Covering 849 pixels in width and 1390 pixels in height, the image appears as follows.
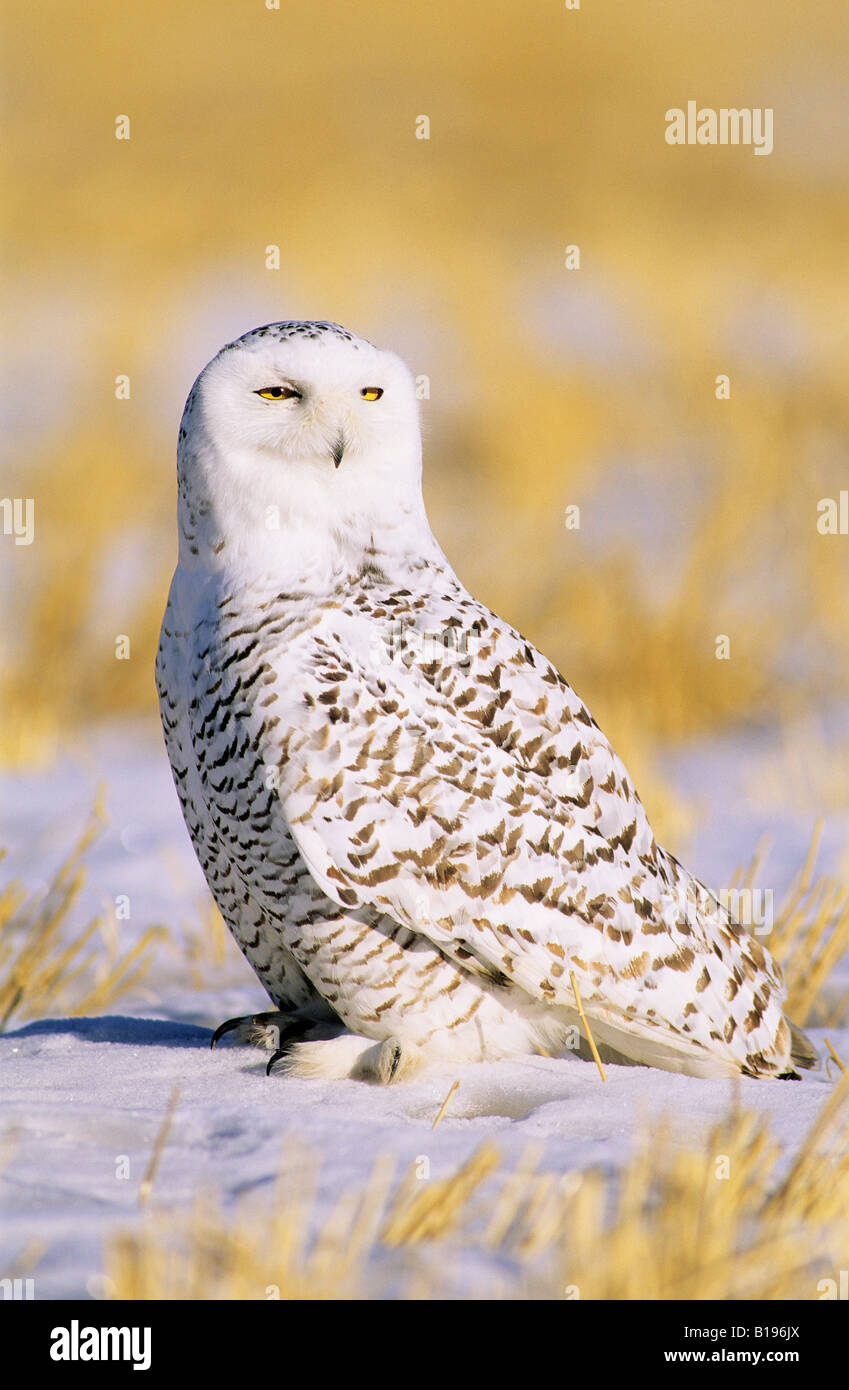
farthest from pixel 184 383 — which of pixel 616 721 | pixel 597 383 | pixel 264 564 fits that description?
pixel 264 564

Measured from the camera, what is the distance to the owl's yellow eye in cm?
300

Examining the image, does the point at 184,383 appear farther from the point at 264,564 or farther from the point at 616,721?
the point at 264,564

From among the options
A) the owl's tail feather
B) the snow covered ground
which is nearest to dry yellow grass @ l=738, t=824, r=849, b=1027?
the snow covered ground

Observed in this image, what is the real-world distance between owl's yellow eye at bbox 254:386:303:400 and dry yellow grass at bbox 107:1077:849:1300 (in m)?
1.55

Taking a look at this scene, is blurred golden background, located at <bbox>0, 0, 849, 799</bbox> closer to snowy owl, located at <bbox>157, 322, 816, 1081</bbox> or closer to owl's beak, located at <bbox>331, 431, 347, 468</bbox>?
snowy owl, located at <bbox>157, 322, 816, 1081</bbox>

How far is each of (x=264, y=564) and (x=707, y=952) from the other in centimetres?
131

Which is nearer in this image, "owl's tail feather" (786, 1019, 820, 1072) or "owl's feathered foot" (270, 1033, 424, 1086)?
"owl's feathered foot" (270, 1033, 424, 1086)

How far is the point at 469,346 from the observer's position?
10.9 metres

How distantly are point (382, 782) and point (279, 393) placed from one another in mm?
860

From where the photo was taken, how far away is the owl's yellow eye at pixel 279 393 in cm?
300

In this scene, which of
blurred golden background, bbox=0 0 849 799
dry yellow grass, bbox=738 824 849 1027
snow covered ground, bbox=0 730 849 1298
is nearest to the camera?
snow covered ground, bbox=0 730 849 1298

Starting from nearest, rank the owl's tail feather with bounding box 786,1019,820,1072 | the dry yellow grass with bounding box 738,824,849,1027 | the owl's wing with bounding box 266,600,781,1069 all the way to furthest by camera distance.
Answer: the owl's wing with bounding box 266,600,781,1069, the owl's tail feather with bounding box 786,1019,820,1072, the dry yellow grass with bounding box 738,824,849,1027

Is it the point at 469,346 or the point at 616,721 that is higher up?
the point at 469,346

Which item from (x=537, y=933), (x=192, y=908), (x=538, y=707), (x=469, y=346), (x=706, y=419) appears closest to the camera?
(x=537, y=933)
